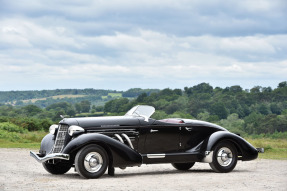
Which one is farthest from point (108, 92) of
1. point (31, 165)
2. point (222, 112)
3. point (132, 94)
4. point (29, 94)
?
point (31, 165)

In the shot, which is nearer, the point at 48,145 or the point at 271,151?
the point at 48,145

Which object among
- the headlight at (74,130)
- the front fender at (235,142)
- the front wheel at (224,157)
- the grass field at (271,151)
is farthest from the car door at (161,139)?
the grass field at (271,151)

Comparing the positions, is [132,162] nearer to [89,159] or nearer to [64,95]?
[89,159]

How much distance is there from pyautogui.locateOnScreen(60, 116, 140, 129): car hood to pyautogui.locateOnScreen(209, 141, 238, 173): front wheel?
241 cm

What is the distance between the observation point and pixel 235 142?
14375 mm

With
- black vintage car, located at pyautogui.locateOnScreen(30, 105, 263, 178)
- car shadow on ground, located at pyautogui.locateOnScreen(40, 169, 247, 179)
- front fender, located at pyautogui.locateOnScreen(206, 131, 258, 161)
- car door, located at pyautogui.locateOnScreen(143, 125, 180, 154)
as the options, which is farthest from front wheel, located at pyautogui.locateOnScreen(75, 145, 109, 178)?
front fender, located at pyautogui.locateOnScreen(206, 131, 258, 161)

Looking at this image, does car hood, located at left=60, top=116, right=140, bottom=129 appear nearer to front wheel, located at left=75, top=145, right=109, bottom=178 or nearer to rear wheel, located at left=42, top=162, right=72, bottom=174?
front wheel, located at left=75, top=145, right=109, bottom=178

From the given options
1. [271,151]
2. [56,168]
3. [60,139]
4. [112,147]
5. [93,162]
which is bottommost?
[271,151]

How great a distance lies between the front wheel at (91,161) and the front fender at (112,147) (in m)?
0.16

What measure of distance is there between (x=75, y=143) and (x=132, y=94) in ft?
413

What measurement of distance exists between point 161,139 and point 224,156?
75.6 inches

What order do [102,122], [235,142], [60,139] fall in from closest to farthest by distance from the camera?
1. [102,122]
2. [60,139]
3. [235,142]

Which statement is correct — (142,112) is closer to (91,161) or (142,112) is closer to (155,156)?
(155,156)

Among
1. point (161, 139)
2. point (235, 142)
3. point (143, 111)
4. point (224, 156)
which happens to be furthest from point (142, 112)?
point (235, 142)
